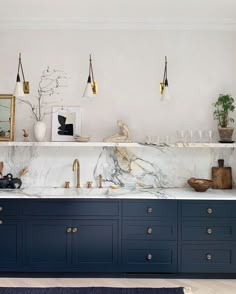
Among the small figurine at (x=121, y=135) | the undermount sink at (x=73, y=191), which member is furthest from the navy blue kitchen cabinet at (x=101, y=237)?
the small figurine at (x=121, y=135)

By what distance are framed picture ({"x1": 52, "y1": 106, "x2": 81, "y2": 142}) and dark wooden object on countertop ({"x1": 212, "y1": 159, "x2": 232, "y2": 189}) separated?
1.61 meters

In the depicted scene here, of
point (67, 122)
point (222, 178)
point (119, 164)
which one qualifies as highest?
point (67, 122)

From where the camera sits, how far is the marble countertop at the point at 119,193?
3.15m

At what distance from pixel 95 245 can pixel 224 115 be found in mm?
1940

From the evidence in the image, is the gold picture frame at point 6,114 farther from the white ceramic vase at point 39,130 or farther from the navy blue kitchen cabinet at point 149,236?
the navy blue kitchen cabinet at point 149,236

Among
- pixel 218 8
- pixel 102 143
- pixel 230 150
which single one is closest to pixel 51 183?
pixel 102 143

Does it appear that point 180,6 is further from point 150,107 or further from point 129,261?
point 129,261

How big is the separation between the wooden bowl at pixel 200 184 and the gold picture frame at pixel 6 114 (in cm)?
207

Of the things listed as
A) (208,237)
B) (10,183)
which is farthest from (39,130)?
(208,237)

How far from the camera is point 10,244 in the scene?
10.3 ft

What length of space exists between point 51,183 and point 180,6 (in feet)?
7.62

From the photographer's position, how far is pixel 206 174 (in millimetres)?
3695

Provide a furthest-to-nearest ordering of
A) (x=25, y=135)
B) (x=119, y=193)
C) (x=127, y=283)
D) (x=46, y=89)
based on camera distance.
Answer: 1. (x=46, y=89)
2. (x=25, y=135)
3. (x=119, y=193)
4. (x=127, y=283)

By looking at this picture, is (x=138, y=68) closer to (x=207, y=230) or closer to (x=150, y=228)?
(x=150, y=228)
